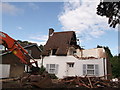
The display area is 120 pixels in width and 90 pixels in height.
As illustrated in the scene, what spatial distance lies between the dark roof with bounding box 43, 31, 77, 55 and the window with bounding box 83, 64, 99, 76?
3.76 metres

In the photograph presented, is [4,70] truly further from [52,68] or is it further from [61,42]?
[61,42]

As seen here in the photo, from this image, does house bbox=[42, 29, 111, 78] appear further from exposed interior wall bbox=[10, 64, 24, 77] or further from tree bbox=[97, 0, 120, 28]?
tree bbox=[97, 0, 120, 28]

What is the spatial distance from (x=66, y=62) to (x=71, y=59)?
35.1 inches

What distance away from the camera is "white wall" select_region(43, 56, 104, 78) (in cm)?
1551

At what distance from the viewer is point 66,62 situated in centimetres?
1752

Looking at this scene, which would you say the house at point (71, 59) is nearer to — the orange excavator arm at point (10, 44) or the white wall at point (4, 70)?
the white wall at point (4, 70)

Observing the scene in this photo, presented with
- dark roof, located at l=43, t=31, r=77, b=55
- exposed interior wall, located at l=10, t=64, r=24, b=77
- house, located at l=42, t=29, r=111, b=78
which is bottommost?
exposed interior wall, located at l=10, t=64, r=24, b=77

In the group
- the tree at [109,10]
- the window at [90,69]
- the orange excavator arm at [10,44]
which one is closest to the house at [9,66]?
the orange excavator arm at [10,44]

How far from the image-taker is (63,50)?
1839 cm

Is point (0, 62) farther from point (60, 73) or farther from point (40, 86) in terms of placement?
point (40, 86)

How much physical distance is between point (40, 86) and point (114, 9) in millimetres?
8767

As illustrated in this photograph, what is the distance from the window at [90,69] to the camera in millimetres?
15406

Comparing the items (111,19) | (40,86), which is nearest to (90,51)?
(111,19)

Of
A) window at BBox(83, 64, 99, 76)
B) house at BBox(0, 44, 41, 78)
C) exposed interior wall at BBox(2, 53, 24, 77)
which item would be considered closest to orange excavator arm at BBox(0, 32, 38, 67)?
house at BBox(0, 44, 41, 78)
